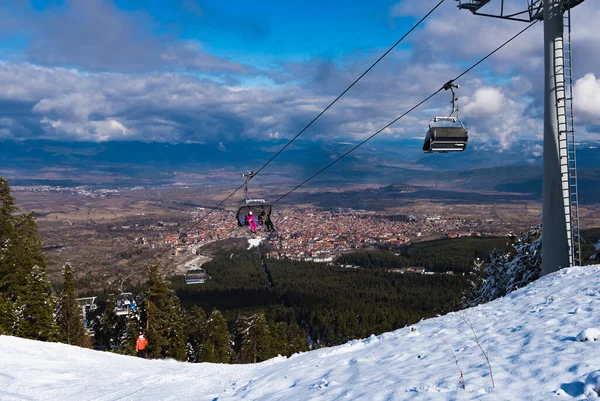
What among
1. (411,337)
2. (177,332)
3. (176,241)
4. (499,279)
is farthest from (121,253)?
(411,337)

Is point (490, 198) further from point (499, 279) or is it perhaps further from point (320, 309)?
point (499, 279)

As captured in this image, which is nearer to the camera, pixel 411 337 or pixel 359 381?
pixel 359 381

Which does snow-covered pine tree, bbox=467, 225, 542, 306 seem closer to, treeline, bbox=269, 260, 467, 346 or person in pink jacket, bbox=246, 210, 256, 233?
person in pink jacket, bbox=246, 210, 256, 233

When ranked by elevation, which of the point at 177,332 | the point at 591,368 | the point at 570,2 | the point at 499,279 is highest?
the point at 570,2

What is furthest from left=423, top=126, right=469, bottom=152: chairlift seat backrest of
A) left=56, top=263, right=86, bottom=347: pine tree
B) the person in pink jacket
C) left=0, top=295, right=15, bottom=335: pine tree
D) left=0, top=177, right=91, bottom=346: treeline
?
left=56, top=263, right=86, bottom=347: pine tree

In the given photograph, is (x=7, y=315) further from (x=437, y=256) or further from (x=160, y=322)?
(x=437, y=256)

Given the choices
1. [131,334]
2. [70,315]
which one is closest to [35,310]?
[131,334]

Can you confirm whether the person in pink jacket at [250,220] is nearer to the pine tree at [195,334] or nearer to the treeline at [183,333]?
the treeline at [183,333]
